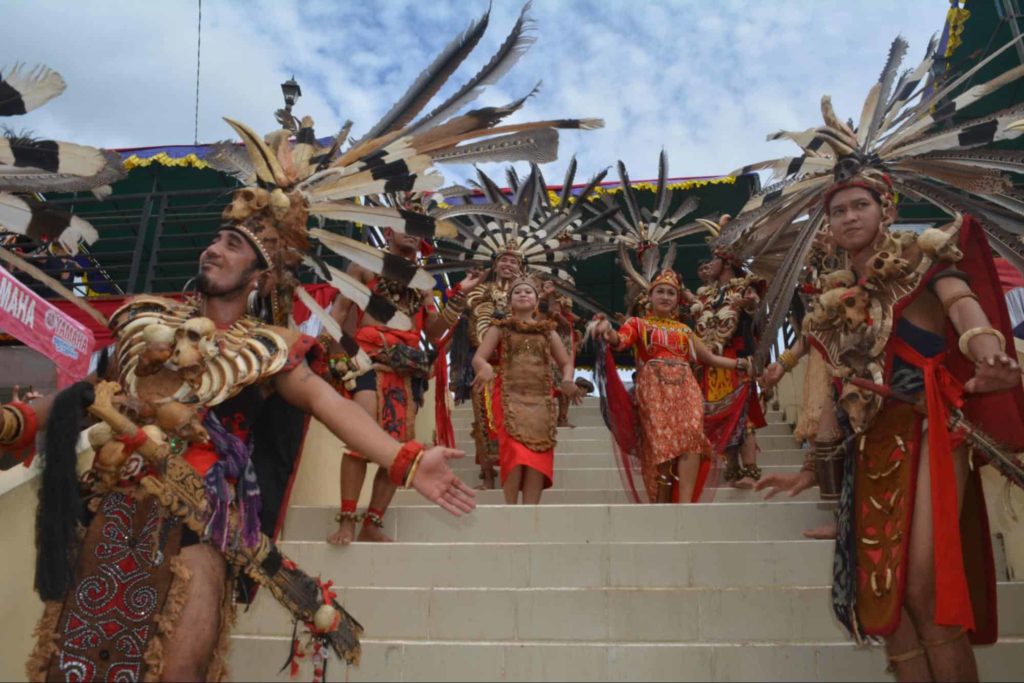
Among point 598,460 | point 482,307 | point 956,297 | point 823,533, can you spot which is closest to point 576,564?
point 823,533

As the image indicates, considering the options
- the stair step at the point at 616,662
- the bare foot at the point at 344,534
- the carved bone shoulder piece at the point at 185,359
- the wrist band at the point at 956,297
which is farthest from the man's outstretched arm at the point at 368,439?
the bare foot at the point at 344,534

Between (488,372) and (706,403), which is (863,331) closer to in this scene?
(488,372)

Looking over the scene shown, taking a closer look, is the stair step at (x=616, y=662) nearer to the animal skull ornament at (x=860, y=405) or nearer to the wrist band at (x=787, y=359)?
the animal skull ornament at (x=860, y=405)

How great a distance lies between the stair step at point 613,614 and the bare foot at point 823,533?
1.89 feet

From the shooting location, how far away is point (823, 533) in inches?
182

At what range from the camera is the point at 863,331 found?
3229 millimetres

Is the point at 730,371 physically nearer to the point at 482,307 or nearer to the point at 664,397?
the point at 664,397

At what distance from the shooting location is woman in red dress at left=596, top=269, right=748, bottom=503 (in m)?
6.44

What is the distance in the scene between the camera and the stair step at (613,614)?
4.01 metres

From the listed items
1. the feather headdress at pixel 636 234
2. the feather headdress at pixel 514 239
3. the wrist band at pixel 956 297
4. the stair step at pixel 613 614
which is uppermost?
the feather headdress at pixel 636 234

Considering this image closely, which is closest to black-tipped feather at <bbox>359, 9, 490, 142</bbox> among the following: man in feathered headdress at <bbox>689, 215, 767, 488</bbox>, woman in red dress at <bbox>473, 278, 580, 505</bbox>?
woman in red dress at <bbox>473, 278, 580, 505</bbox>

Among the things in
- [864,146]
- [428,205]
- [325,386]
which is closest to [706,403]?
[428,205]

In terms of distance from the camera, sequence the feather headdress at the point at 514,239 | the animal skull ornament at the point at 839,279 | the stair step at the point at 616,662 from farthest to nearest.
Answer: the feather headdress at the point at 514,239, the stair step at the point at 616,662, the animal skull ornament at the point at 839,279

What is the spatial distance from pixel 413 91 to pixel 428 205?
13.0ft
